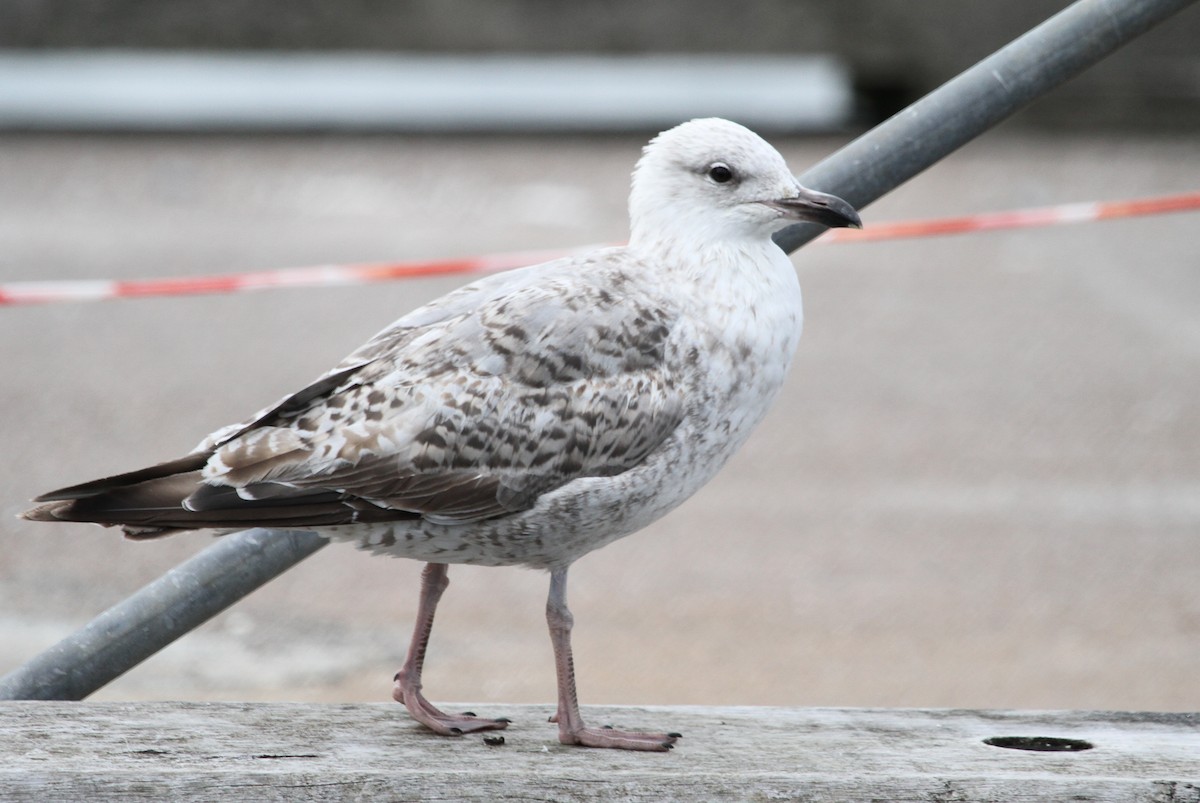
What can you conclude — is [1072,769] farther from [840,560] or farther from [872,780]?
[840,560]

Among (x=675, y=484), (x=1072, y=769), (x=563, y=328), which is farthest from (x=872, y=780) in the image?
(x=563, y=328)

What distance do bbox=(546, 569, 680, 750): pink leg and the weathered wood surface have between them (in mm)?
31

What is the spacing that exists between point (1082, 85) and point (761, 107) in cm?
282

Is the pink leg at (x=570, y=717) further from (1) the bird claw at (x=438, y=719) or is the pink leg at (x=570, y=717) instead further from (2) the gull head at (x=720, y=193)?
(2) the gull head at (x=720, y=193)

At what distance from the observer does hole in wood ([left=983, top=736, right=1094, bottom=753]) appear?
2891 mm

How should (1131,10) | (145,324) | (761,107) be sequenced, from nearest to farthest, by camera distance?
(1131,10) < (145,324) < (761,107)

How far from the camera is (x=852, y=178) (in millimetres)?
3086

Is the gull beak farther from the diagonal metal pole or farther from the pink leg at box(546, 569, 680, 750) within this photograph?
the pink leg at box(546, 569, 680, 750)

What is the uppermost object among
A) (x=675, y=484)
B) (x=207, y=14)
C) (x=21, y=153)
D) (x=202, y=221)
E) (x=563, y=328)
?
(x=207, y=14)

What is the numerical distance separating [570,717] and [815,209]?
0.96 metres

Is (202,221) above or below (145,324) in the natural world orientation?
above

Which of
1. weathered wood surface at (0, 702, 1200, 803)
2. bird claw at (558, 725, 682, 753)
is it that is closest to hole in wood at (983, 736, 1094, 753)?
weathered wood surface at (0, 702, 1200, 803)

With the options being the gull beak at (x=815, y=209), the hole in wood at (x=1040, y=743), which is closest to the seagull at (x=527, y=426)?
the gull beak at (x=815, y=209)

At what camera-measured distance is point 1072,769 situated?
8.90 ft
